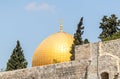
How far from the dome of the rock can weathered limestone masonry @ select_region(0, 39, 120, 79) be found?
749 cm

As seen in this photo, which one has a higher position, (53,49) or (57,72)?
(53,49)

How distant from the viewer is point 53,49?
32.2 m

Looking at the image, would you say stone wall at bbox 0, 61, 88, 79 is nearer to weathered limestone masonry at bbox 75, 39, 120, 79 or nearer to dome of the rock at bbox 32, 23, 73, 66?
weathered limestone masonry at bbox 75, 39, 120, 79

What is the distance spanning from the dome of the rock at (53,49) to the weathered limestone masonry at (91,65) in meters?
7.49

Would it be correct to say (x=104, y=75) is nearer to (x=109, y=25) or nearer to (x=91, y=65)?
(x=91, y=65)

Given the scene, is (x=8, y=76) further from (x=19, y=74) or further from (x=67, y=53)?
(x=67, y=53)

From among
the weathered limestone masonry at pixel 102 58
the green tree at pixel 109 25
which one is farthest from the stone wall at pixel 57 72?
the green tree at pixel 109 25

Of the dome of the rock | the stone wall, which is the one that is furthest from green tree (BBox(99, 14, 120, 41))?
the stone wall

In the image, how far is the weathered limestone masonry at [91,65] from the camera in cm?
2061

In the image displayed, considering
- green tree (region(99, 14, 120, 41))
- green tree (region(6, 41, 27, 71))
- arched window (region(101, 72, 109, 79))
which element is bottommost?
arched window (region(101, 72, 109, 79))

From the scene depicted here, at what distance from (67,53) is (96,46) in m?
9.71

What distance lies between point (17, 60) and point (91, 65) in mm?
11579

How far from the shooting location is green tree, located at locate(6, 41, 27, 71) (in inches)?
1251

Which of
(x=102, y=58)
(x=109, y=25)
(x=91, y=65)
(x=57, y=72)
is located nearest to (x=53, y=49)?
(x=109, y=25)
